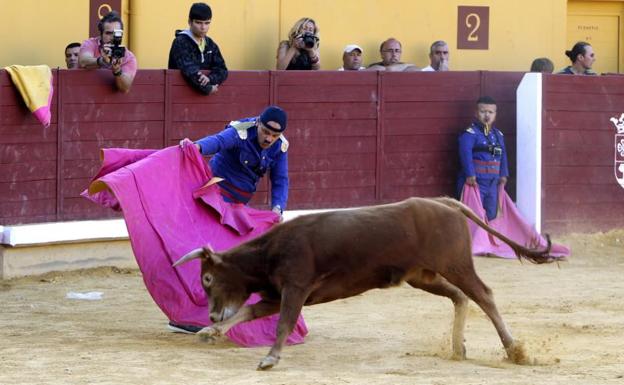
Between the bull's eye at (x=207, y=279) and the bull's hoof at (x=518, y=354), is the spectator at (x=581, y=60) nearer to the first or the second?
the bull's hoof at (x=518, y=354)

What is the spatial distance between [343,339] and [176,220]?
1.08 meters

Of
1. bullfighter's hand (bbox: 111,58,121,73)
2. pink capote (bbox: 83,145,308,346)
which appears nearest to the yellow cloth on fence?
bullfighter's hand (bbox: 111,58,121,73)

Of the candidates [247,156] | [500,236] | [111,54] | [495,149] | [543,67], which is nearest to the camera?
[500,236]

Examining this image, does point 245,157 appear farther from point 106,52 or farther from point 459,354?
point 106,52

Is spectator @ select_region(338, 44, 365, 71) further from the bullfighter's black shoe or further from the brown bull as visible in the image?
the brown bull

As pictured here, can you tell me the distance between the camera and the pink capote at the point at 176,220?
688 cm

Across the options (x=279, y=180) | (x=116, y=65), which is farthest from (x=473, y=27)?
(x=279, y=180)

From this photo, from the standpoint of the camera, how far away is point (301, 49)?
10.5 metres

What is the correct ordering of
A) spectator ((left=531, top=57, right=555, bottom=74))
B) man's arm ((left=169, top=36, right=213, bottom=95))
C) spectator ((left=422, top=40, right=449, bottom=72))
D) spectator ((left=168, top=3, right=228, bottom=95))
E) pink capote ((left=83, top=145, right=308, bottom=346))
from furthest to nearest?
1. spectator ((left=531, top=57, right=555, bottom=74))
2. spectator ((left=422, top=40, right=449, bottom=72))
3. man's arm ((left=169, top=36, right=213, bottom=95))
4. spectator ((left=168, top=3, right=228, bottom=95))
5. pink capote ((left=83, top=145, right=308, bottom=346))

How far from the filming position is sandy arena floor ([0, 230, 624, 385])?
5867mm

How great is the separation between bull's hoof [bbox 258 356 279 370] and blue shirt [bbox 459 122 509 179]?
5.12 metres

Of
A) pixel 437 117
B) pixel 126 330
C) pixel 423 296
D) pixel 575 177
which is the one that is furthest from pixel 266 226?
pixel 575 177

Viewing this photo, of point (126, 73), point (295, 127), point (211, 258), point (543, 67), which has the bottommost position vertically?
point (211, 258)

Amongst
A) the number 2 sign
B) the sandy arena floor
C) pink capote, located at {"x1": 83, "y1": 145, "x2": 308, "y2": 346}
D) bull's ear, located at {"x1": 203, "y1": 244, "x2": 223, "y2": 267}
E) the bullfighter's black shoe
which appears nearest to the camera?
the sandy arena floor
